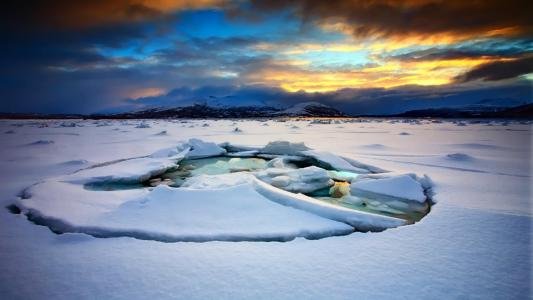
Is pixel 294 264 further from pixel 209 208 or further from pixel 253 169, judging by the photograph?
pixel 253 169

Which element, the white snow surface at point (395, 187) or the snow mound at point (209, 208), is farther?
the white snow surface at point (395, 187)

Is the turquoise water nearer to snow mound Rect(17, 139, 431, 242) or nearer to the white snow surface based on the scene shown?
snow mound Rect(17, 139, 431, 242)

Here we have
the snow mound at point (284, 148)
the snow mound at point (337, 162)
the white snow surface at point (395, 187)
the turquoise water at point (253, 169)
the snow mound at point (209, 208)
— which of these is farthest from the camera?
the snow mound at point (284, 148)

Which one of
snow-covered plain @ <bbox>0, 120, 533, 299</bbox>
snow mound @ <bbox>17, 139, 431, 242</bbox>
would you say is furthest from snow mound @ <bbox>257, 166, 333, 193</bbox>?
snow-covered plain @ <bbox>0, 120, 533, 299</bbox>

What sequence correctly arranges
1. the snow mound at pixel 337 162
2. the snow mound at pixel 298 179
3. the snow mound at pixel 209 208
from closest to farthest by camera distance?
the snow mound at pixel 209 208 → the snow mound at pixel 298 179 → the snow mound at pixel 337 162

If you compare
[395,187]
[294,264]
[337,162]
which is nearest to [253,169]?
[337,162]

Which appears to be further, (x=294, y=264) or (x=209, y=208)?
(x=209, y=208)

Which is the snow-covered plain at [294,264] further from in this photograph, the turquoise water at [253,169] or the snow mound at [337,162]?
the snow mound at [337,162]

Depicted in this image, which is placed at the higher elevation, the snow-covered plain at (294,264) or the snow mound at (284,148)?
the snow mound at (284,148)

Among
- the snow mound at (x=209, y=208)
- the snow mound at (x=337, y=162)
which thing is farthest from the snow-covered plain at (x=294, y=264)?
the snow mound at (x=337, y=162)

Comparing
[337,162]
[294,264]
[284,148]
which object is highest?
[284,148]

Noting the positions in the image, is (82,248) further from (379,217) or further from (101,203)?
(379,217)

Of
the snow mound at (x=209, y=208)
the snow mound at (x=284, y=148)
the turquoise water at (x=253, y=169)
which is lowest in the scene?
the turquoise water at (x=253, y=169)

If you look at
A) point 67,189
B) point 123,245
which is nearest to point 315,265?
point 123,245
